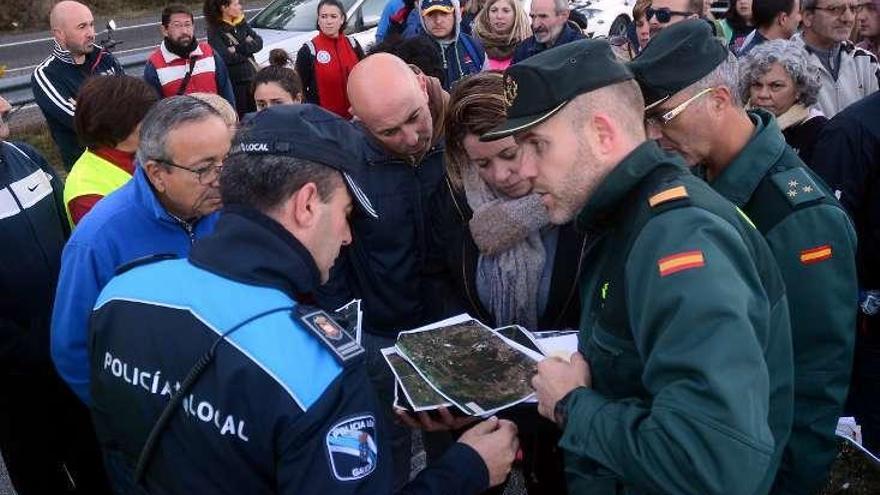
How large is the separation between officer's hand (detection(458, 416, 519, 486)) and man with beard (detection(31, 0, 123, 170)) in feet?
16.1

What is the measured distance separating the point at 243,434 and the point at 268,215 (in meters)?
0.44

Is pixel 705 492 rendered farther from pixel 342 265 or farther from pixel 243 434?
pixel 342 265

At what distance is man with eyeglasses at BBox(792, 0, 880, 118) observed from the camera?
4535mm

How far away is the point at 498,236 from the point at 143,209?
A: 116cm

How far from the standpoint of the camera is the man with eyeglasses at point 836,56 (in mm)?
4535

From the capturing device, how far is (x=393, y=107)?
9.44 feet

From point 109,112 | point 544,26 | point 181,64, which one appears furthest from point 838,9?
point 181,64

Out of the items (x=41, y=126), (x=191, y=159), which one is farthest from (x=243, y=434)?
(x=41, y=126)

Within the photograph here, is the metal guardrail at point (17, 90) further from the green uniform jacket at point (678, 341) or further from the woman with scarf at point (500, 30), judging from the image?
the green uniform jacket at point (678, 341)

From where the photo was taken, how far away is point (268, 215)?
64.0 inches

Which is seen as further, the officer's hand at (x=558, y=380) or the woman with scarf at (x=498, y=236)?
the woman with scarf at (x=498, y=236)

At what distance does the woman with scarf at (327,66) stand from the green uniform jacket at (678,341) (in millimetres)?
5439

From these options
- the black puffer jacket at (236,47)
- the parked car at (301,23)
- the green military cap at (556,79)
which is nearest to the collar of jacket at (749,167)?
the green military cap at (556,79)

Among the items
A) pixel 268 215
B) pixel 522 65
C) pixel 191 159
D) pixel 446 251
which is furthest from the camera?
pixel 446 251
